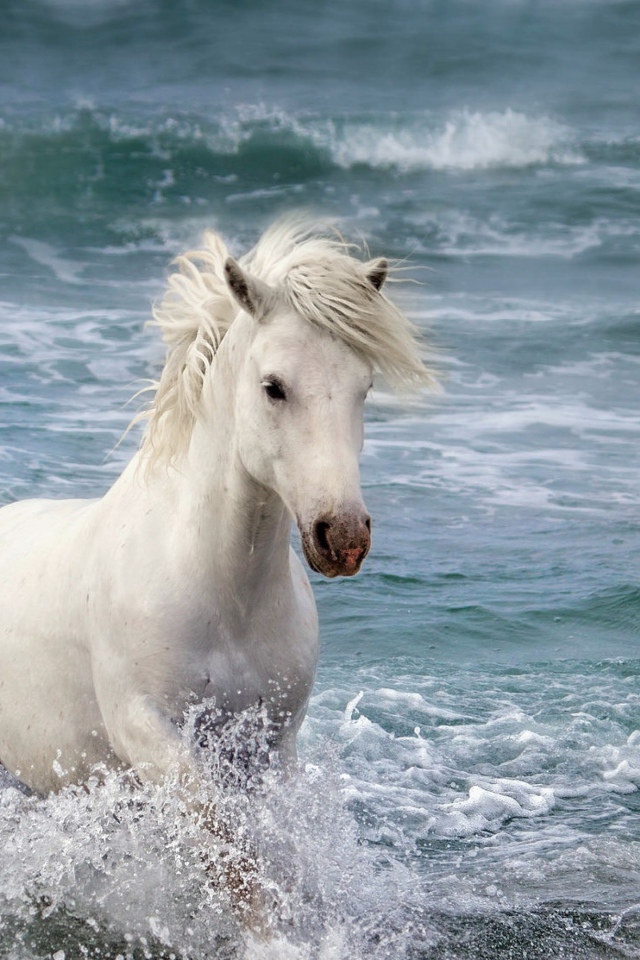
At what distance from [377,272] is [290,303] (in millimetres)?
222

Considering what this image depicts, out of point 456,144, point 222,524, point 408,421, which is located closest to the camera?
point 222,524

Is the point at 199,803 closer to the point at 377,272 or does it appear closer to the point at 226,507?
the point at 226,507

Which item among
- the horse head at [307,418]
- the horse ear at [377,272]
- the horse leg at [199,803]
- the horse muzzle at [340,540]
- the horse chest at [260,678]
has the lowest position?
the horse leg at [199,803]

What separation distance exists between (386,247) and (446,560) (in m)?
11.6

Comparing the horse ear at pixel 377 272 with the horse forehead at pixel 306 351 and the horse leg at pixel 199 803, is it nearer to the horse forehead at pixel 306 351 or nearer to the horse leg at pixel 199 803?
the horse forehead at pixel 306 351

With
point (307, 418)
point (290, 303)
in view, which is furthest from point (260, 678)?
point (290, 303)

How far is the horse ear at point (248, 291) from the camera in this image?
2.70 meters

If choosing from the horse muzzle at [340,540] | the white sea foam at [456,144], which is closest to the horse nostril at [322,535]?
the horse muzzle at [340,540]

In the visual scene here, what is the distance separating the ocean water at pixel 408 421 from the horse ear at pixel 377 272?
0.12 m

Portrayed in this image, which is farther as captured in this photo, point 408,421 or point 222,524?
point 408,421

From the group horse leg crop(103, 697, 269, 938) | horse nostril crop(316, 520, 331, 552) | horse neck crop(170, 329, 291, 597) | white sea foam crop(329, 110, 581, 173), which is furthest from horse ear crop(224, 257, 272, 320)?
white sea foam crop(329, 110, 581, 173)

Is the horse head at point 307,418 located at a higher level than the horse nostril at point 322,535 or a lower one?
higher

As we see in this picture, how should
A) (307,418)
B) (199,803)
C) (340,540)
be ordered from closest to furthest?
(340,540)
(307,418)
(199,803)

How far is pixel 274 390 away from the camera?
265cm
